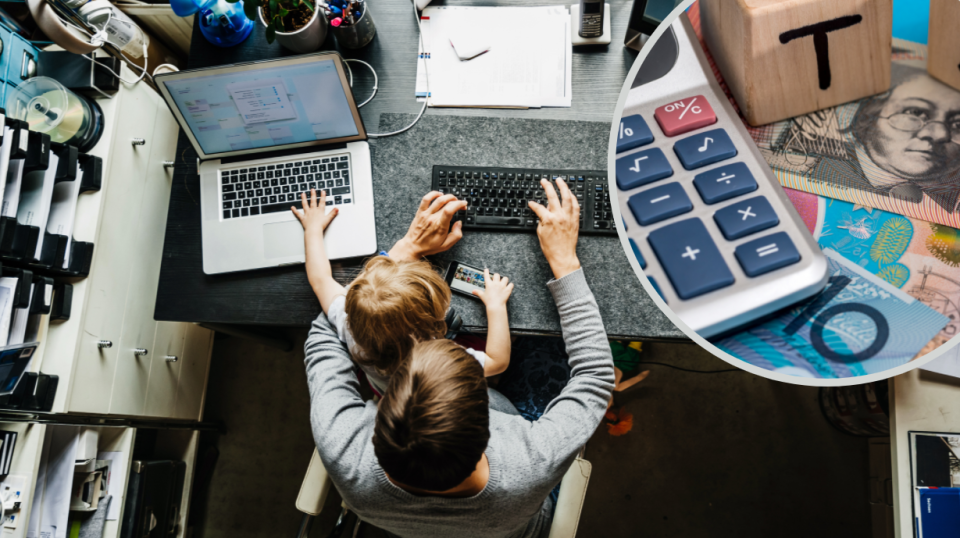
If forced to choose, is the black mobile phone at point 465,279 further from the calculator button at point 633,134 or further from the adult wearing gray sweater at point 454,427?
the calculator button at point 633,134

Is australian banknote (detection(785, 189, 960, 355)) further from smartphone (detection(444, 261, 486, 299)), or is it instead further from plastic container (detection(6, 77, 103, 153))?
plastic container (detection(6, 77, 103, 153))

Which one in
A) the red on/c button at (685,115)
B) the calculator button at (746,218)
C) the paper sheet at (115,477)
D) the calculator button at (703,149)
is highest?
the red on/c button at (685,115)

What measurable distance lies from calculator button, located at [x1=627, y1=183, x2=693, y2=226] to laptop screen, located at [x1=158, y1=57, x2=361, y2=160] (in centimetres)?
68

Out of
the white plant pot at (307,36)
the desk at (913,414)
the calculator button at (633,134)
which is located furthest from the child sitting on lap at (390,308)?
the desk at (913,414)

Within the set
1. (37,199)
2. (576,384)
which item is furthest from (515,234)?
(37,199)

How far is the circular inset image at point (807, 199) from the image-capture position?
25cm

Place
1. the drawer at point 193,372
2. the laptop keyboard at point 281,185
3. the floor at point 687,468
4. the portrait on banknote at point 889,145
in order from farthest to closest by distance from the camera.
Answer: the floor at point 687,468
the drawer at point 193,372
the laptop keyboard at point 281,185
the portrait on banknote at point 889,145

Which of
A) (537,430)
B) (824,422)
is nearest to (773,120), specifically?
(537,430)

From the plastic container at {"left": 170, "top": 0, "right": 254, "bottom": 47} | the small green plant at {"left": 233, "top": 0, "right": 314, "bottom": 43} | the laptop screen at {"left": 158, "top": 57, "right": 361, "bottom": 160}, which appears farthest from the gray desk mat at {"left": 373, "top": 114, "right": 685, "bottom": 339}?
the plastic container at {"left": 170, "top": 0, "right": 254, "bottom": 47}

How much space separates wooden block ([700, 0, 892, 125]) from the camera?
0.81 ft

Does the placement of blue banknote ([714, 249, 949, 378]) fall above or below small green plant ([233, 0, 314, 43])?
below

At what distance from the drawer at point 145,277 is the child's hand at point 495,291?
73 cm

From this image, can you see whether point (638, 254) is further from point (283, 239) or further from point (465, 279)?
point (283, 239)

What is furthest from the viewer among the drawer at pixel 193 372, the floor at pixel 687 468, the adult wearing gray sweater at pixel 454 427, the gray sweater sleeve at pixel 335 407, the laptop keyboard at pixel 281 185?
the floor at pixel 687 468
